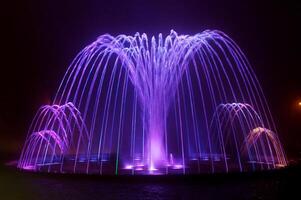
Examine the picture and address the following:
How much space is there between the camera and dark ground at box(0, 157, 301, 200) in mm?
13602

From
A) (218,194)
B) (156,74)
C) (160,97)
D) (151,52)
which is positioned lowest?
(218,194)

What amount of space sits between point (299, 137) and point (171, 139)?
735 inches

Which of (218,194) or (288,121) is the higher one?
(288,121)

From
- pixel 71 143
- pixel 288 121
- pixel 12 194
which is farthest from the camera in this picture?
pixel 288 121

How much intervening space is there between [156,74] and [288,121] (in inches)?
1212

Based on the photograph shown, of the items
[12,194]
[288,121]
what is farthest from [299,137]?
[12,194]

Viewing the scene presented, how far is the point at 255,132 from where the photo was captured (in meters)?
37.6

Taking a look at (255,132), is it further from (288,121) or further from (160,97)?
(160,97)

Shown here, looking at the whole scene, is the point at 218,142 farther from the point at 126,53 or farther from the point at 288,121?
the point at 126,53

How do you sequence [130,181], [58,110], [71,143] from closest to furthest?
[130,181] → [58,110] → [71,143]

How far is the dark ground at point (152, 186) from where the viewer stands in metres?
13.6

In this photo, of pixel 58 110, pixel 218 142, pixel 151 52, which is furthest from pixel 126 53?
pixel 218 142

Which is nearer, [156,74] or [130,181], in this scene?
[130,181]

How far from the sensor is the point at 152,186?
50.7ft
